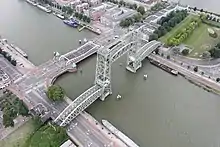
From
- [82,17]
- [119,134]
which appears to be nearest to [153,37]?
[82,17]

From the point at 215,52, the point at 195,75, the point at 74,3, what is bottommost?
the point at 195,75

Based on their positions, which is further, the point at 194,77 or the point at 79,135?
the point at 194,77

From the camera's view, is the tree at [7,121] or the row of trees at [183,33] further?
the row of trees at [183,33]

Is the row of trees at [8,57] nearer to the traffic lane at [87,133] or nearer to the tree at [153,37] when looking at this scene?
the traffic lane at [87,133]

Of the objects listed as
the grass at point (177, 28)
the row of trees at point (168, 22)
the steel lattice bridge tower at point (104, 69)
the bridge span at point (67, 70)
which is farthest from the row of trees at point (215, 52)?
the steel lattice bridge tower at point (104, 69)

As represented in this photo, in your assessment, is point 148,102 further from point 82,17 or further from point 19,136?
point 82,17

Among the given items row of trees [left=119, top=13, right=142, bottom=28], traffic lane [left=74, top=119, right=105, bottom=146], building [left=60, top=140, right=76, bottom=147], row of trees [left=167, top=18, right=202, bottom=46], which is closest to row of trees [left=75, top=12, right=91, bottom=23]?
row of trees [left=119, top=13, right=142, bottom=28]

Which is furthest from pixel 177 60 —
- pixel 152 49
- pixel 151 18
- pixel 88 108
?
pixel 88 108
